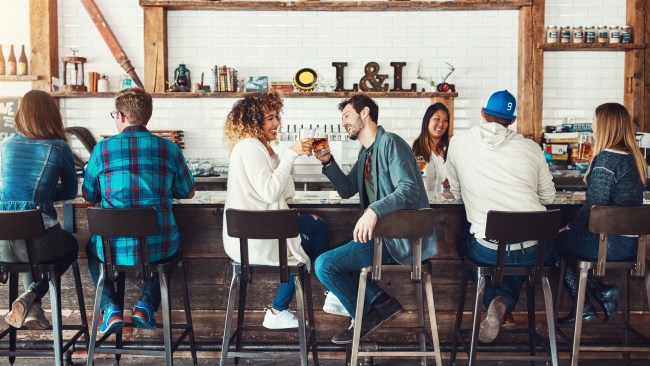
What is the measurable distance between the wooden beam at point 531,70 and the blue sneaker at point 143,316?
4.63 metres

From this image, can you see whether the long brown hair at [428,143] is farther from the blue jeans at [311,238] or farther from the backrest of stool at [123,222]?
the backrest of stool at [123,222]

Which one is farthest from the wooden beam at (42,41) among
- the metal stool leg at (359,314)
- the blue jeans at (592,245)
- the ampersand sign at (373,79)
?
the blue jeans at (592,245)

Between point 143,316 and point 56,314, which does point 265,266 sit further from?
point 56,314

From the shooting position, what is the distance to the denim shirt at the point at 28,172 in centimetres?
319

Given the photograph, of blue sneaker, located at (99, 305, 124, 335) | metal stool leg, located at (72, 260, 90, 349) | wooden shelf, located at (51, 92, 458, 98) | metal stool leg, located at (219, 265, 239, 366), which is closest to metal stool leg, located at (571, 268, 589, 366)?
metal stool leg, located at (219, 265, 239, 366)

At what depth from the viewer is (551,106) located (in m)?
6.73

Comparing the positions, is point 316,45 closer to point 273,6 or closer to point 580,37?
point 273,6

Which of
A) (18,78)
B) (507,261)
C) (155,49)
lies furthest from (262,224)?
(18,78)

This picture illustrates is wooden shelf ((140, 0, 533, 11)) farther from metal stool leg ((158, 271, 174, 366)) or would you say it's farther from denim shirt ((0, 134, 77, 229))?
metal stool leg ((158, 271, 174, 366))

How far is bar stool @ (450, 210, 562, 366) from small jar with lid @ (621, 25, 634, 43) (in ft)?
14.3

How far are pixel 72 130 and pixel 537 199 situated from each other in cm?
494

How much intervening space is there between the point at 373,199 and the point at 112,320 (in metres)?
1.39

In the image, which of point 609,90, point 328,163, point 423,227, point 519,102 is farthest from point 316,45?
point 423,227

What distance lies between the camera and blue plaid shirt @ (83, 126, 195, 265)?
3064 millimetres
